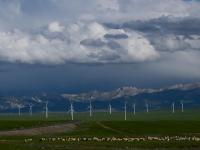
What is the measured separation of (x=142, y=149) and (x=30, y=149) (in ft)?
64.5

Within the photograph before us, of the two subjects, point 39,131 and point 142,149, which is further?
point 39,131

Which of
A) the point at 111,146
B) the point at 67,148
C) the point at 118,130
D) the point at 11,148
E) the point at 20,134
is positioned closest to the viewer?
the point at 11,148

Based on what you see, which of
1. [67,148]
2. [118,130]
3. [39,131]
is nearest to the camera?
[67,148]

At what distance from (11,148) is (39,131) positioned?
7314 centimetres

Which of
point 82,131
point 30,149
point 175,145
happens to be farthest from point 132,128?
point 30,149

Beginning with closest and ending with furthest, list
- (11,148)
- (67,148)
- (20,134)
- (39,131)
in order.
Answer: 1. (11,148)
2. (67,148)
3. (20,134)
4. (39,131)

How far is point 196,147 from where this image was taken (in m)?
95.3

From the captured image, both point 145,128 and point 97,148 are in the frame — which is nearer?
point 97,148

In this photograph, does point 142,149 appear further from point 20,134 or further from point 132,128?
point 132,128

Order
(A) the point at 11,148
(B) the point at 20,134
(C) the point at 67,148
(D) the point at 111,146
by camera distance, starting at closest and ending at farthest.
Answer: (A) the point at 11,148, (C) the point at 67,148, (D) the point at 111,146, (B) the point at 20,134

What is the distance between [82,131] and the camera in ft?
524

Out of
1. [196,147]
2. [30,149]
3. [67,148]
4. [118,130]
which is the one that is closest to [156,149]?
[196,147]

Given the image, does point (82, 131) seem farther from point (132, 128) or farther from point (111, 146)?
point (111, 146)

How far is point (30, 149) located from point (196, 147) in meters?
29.4
